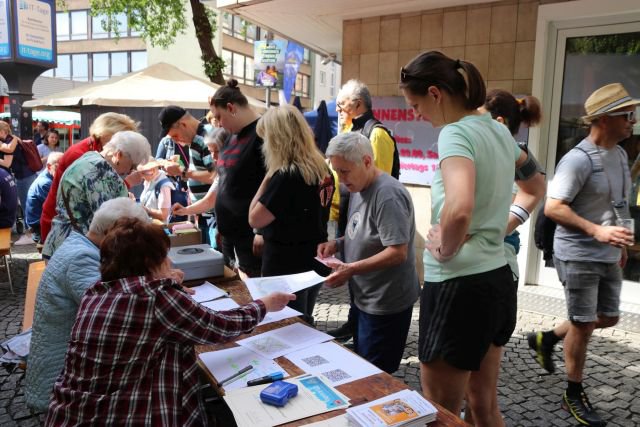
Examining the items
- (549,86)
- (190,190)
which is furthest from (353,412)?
(549,86)

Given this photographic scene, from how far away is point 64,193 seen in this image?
266 centimetres

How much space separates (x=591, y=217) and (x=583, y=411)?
1.09 m

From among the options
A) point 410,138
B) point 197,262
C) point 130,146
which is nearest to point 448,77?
point 197,262

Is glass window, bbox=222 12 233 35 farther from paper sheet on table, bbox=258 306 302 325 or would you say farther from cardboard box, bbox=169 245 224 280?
paper sheet on table, bbox=258 306 302 325

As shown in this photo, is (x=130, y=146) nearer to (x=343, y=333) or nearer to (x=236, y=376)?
(x=236, y=376)

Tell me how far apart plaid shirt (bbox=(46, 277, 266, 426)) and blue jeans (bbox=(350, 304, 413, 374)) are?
41.3 inches

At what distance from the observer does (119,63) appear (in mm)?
33531

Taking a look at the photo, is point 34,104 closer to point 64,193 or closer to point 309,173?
point 64,193

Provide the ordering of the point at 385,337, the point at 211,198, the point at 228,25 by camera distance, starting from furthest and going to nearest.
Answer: the point at 228,25 < the point at 211,198 < the point at 385,337

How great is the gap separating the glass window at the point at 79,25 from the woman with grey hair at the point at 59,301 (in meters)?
37.5

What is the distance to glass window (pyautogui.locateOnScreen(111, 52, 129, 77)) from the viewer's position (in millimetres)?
33094

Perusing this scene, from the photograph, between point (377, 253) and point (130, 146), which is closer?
point (377, 253)

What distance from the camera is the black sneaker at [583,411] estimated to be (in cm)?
277

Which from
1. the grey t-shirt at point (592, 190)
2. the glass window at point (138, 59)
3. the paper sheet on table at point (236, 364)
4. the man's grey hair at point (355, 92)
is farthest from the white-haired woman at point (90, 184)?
the glass window at point (138, 59)
